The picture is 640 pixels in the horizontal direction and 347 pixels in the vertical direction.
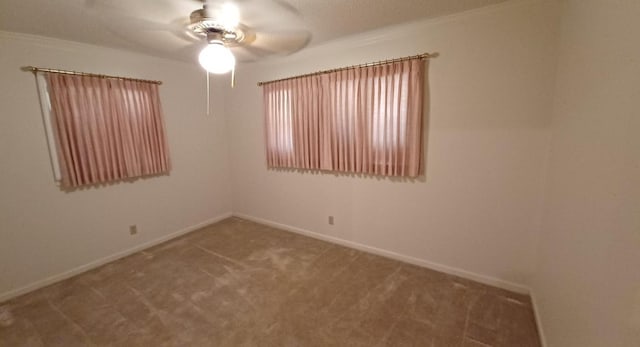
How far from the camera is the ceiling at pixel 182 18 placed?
1.86m

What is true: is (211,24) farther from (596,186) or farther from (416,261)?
(416,261)

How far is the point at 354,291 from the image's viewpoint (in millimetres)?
2328

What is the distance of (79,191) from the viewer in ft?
9.02

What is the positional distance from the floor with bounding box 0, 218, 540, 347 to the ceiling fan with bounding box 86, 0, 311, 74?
2.05 m

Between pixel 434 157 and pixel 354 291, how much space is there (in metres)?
1.53

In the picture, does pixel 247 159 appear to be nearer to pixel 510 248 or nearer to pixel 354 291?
pixel 354 291

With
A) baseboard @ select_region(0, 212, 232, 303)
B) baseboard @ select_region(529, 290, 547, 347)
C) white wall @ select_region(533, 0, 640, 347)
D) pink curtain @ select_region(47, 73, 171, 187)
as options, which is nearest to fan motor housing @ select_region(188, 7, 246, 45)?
pink curtain @ select_region(47, 73, 171, 187)

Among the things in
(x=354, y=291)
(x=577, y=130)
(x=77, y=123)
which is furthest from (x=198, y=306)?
(x=577, y=130)

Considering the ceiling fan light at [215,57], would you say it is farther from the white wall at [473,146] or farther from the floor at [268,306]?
the floor at [268,306]

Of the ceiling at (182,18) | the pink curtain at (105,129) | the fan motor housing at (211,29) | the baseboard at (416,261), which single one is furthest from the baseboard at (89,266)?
the fan motor housing at (211,29)

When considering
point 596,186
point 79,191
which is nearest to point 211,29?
point 79,191

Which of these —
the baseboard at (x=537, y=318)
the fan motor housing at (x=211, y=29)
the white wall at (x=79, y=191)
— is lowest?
the baseboard at (x=537, y=318)

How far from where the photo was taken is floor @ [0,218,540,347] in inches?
72.3

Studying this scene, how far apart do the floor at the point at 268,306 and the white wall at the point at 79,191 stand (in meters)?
0.32
